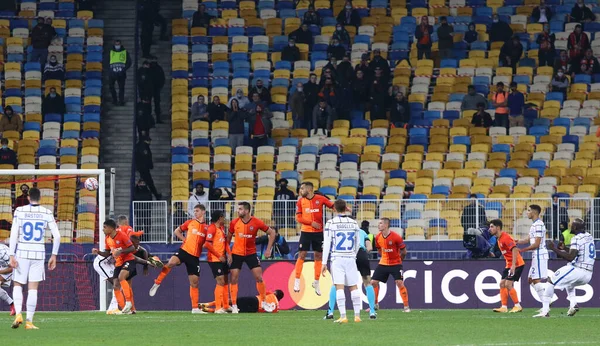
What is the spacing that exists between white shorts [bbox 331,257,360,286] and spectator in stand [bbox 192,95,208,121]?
16.2 metres

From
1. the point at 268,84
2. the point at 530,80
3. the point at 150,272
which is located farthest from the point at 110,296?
the point at 530,80

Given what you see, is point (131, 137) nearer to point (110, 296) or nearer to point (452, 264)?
point (110, 296)

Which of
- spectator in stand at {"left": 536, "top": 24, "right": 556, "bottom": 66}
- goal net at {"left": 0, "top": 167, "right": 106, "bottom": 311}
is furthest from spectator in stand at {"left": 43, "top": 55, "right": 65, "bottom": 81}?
spectator in stand at {"left": 536, "top": 24, "right": 556, "bottom": 66}

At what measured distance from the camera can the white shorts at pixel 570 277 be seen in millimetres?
24047

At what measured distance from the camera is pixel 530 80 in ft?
126

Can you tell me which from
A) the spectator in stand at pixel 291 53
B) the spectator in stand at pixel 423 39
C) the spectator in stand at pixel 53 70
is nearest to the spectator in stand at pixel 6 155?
the spectator in stand at pixel 53 70

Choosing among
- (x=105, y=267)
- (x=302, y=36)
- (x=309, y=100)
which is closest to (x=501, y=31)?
(x=302, y=36)

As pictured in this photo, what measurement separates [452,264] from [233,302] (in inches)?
206

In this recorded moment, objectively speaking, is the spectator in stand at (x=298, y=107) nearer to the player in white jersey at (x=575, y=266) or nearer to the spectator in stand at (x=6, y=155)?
the spectator in stand at (x=6, y=155)

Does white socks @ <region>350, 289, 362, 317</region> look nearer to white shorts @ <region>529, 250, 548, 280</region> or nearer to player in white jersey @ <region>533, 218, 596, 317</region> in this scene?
player in white jersey @ <region>533, 218, 596, 317</region>

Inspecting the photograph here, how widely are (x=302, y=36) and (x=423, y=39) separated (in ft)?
11.7

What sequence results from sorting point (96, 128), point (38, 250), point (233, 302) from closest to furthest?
point (38, 250) < point (233, 302) < point (96, 128)

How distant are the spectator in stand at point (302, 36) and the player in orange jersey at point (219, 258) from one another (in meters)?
13.7

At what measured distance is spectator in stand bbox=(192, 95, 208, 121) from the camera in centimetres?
3688
